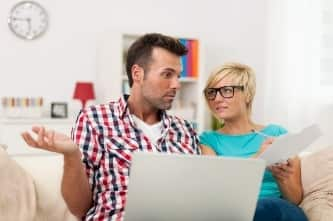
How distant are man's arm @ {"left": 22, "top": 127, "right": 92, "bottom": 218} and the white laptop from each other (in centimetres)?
26

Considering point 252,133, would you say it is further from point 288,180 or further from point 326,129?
point 326,129

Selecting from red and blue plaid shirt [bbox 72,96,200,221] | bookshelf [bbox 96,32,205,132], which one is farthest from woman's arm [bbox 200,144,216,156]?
bookshelf [bbox 96,32,205,132]

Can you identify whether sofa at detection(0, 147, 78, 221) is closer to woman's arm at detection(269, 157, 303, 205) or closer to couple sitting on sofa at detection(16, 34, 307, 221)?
couple sitting on sofa at detection(16, 34, 307, 221)

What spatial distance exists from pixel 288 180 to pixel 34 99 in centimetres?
217

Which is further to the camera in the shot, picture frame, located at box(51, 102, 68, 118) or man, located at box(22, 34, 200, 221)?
picture frame, located at box(51, 102, 68, 118)

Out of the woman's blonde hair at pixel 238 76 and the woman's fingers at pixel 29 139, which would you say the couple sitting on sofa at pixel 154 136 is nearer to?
the woman's blonde hair at pixel 238 76

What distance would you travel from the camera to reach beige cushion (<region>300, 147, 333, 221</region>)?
1.80m

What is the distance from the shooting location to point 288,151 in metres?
1.54

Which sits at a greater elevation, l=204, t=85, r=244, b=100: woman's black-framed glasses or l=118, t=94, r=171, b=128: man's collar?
l=204, t=85, r=244, b=100: woman's black-framed glasses

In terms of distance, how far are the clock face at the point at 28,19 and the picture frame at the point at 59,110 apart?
499 millimetres

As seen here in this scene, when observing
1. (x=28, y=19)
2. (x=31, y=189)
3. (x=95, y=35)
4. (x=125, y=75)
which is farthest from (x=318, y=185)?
(x=28, y=19)

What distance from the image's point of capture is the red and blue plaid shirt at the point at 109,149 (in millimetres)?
1673

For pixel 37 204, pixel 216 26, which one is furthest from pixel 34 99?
pixel 37 204

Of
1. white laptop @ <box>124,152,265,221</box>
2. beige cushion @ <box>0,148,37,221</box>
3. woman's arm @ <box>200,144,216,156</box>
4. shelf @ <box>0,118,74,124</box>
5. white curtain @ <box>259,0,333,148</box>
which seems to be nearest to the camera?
white laptop @ <box>124,152,265,221</box>
